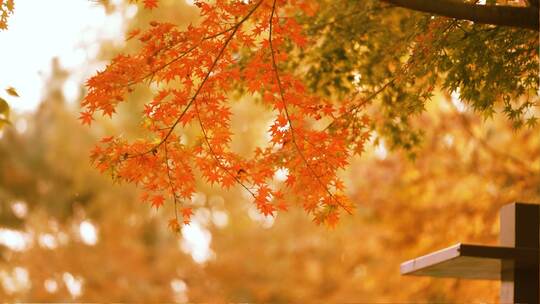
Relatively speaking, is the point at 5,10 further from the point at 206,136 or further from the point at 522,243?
the point at 522,243

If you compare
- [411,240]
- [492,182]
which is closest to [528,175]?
[492,182]

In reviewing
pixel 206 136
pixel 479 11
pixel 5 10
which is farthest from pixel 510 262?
pixel 5 10

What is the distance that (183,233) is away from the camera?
11656 mm

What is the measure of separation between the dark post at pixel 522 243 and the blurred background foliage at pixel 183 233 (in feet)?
15.6

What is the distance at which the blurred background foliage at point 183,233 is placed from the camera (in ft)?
30.9

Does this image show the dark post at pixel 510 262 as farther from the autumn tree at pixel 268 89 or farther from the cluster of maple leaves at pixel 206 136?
the cluster of maple leaves at pixel 206 136

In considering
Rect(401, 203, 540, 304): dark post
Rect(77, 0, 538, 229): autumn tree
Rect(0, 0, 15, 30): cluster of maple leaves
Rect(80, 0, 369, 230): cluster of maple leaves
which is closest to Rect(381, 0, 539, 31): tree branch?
Rect(77, 0, 538, 229): autumn tree

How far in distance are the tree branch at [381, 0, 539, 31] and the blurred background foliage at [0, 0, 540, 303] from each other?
556cm

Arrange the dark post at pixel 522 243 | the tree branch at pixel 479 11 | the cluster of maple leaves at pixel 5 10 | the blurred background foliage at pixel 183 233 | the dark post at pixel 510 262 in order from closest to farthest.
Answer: the tree branch at pixel 479 11 → the cluster of maple leaves at pixel 5 10 → the dark post at pixel 510 262 → the dark post at pixel 522 243 → the blurred background foliage at pixel 183 233

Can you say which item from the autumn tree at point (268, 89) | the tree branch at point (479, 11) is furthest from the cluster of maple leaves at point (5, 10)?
the tree branch at point (479, 11)

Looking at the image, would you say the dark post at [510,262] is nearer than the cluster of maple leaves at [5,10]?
No

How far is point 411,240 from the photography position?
8.88 metres

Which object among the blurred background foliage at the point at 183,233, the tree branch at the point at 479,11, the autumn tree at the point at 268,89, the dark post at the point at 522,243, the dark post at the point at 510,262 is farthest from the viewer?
the blurred background foliage at the point at 183,233

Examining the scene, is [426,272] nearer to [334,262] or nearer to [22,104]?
[334,262]
